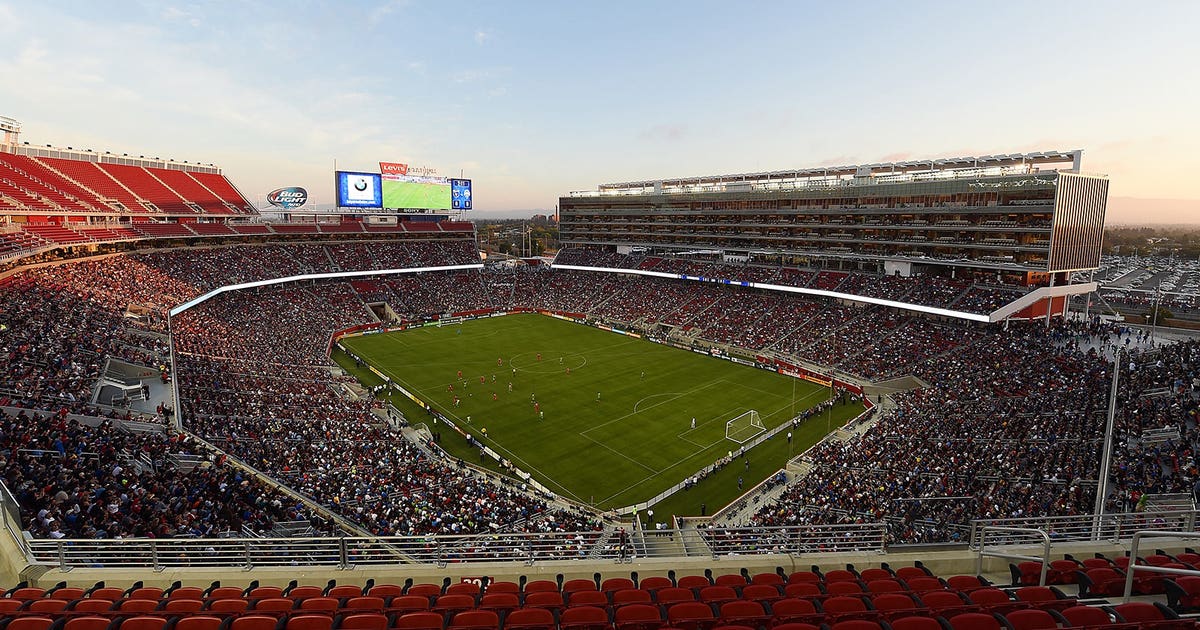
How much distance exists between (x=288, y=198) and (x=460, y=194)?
21.5 metres

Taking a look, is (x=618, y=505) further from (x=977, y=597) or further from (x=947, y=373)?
(x=947, y=373)

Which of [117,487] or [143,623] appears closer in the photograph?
[143,623]

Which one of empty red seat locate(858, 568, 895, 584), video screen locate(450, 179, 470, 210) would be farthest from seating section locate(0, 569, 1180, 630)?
video screen locate(450, 179, 470, 210)

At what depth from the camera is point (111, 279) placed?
137 ft

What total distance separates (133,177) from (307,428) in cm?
5614

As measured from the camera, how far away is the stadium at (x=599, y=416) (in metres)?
8.62

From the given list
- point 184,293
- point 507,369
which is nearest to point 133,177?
point 184,293

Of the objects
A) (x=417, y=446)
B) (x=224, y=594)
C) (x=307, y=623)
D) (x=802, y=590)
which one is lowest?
(x=417, y=446)

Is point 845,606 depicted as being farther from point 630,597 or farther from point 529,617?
point 529,617

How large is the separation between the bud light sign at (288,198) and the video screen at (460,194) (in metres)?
18.4

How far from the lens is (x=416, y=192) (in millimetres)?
75688

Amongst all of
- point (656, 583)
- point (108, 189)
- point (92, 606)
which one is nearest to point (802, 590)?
point (656, 583)

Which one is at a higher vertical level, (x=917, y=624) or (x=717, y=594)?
(x=917, y=624)

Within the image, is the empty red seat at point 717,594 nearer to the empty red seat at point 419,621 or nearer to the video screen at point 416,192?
the empty red seat at point 419,621
